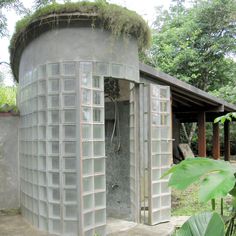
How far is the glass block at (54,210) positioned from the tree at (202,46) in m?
9.47

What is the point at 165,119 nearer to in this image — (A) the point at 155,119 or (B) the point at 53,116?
(A) the point at 155,119

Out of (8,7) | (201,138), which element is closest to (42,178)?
(8,7)

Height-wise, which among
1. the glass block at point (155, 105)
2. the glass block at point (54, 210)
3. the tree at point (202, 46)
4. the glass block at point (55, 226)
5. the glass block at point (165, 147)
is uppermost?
the tree at point (202, 46)

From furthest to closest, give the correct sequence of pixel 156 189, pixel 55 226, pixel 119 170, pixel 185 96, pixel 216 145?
1. pixel 216 145
2. pixel 185 96
3. pixel 119 170
4. pixel 156 189
5. pixel 55 226

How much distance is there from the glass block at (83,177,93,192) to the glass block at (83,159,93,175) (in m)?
0.08

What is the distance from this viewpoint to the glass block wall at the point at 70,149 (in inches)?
164

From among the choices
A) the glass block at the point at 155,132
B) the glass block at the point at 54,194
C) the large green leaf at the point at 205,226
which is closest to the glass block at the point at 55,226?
the glass block at the point at 54,194

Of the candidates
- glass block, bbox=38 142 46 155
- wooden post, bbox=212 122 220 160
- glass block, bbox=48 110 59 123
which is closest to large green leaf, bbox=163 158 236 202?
glass block, bbox=48 110 59 123

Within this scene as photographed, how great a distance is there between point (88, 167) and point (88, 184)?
0.22 m

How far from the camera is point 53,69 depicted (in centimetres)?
434

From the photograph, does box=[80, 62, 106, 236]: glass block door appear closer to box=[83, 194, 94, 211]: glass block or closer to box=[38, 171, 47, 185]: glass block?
box=[83, 194, 94, 211]: glass block

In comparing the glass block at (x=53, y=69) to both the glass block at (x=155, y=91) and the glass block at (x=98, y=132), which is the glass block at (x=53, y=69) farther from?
the glass block at (x=155, y=91)

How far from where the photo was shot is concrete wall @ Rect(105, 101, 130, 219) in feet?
18.4

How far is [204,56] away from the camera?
13461mm
